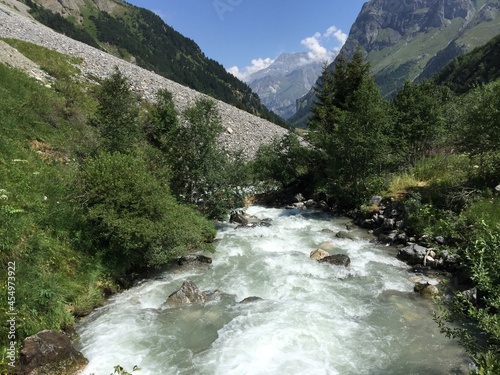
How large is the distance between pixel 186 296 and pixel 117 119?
1336 centimetres

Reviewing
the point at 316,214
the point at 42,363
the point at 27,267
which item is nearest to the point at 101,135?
the point at 27,267

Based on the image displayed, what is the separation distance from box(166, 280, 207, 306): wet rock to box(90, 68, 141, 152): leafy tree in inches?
389

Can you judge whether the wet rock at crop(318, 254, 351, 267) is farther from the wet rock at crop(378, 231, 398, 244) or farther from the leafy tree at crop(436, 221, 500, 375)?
the leafy tree at crop(436, 221, 500, 375)

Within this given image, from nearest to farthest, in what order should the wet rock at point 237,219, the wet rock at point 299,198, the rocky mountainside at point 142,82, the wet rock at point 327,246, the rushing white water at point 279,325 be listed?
the rushing white water at point 279,325 < the wet rock at point 327,246 < the wet rock at point 237,219 < the wet rock at point 299,198 < the rocky mountainside at point 142,82

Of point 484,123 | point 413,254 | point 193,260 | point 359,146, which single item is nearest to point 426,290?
point 413,254

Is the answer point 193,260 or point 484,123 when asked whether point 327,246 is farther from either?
point 484,123

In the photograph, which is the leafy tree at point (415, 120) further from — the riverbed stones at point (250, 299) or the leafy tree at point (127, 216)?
→ the leafy tree at point (127, 216)

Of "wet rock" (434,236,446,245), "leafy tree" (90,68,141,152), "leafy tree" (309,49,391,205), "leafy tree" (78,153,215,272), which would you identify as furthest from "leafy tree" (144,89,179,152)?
"wet rock" (434,236,446,245)

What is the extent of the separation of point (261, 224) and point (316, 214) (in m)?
5.31

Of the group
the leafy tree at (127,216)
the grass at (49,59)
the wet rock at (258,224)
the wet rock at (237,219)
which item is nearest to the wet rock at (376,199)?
the wet rock at (258,224)

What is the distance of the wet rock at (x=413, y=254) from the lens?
1610 centimetres

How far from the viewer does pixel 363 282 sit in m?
14.6

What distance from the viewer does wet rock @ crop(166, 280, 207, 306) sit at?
42.4 ft

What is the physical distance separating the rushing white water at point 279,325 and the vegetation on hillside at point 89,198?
1455mm
